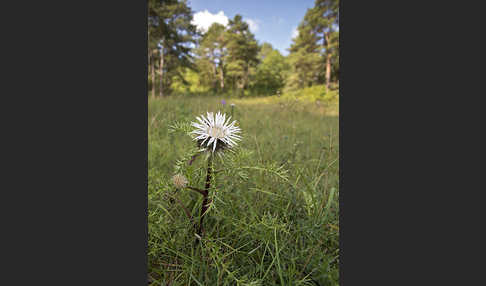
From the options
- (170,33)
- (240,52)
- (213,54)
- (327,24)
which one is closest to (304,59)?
(327,24)

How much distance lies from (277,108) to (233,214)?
4.58 ft

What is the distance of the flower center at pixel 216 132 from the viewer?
893mm

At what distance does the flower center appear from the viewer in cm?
89

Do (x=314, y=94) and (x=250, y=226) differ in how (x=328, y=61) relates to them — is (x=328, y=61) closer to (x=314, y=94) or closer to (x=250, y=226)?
(x=314, y=94)

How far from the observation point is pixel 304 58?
1943mm

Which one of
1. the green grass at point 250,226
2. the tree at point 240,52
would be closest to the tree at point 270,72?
the tree at point 240,52

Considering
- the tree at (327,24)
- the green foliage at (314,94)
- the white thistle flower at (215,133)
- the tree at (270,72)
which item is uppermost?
the tree at (327,24)

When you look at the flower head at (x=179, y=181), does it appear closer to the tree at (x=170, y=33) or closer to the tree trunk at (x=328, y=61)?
the tree at (x=170, y=33)

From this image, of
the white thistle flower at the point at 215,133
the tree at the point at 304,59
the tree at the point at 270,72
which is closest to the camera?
the white thistle flower at the point at 215,133

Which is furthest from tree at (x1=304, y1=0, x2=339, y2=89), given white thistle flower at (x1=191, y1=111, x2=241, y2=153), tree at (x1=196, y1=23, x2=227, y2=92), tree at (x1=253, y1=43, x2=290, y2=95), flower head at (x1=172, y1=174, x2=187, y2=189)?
flower head at (x1=172, y1=174, x2=187, y2=189)

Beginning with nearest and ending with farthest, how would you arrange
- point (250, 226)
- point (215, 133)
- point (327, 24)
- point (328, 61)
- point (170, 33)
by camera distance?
1. point (215, 133)
2. point (250, 226)
3. point (327, 24)
4. point (328, 61)
5. point (170, 33)

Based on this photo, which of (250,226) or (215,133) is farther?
(250,226)

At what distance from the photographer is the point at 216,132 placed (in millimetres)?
898

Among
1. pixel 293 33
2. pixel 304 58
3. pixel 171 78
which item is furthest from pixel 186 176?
pixel 171 78
